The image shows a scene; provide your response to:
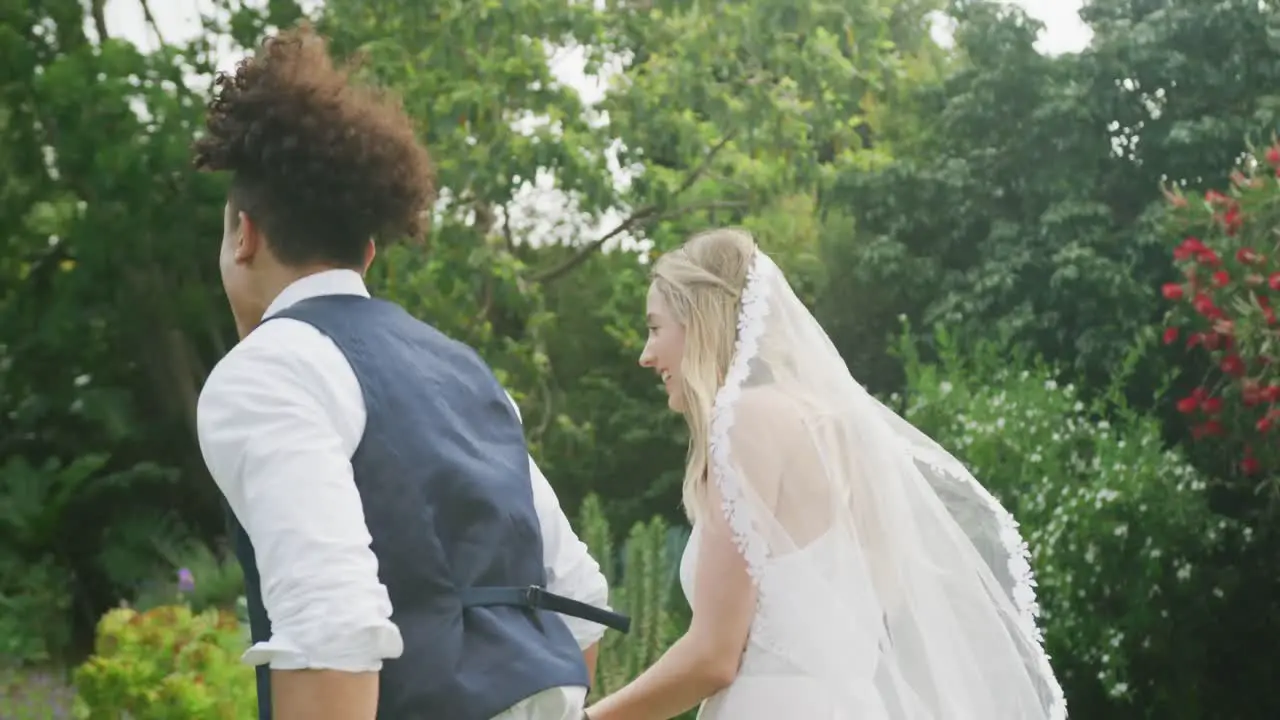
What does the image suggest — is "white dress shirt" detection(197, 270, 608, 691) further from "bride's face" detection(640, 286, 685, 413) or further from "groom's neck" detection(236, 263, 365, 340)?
"bride's face" detection(640, 286, 685, 413)

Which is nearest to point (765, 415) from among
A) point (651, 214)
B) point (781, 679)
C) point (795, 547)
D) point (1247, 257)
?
point (795, 547)

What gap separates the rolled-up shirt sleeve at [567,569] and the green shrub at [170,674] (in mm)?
3315

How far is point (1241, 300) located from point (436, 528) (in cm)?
685

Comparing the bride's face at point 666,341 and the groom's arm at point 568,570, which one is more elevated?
the bride's face at point 666,341

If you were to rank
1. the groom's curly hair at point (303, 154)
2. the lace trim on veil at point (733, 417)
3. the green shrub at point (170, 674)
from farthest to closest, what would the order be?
1. the green shrub at point (170, 674)
2. the lace trim on veil at point (733, 417)
3. the groom's curly hair at point (303, 154)

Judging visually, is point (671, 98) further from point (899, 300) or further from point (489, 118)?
point (899, 300)

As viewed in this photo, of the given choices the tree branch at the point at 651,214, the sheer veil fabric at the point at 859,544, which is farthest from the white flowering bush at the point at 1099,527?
the sheer veil fabric at the point at 859,544

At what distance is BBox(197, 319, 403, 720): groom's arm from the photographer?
63.5 inches

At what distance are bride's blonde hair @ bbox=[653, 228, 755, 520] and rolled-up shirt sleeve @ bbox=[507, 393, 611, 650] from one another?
0.73 metres

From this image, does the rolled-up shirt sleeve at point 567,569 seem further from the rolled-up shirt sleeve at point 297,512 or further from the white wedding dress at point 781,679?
the white wedding dress at point 781,679

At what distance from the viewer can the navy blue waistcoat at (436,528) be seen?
1787 mm

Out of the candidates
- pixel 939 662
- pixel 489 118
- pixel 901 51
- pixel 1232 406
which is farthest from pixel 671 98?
pixel 939 662

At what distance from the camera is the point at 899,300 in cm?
1205

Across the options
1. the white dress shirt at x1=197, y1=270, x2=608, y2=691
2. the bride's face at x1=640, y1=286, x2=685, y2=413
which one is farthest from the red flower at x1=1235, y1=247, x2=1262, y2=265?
the white dress shirt at x1=197, y1=270, x2=608, y2=691
